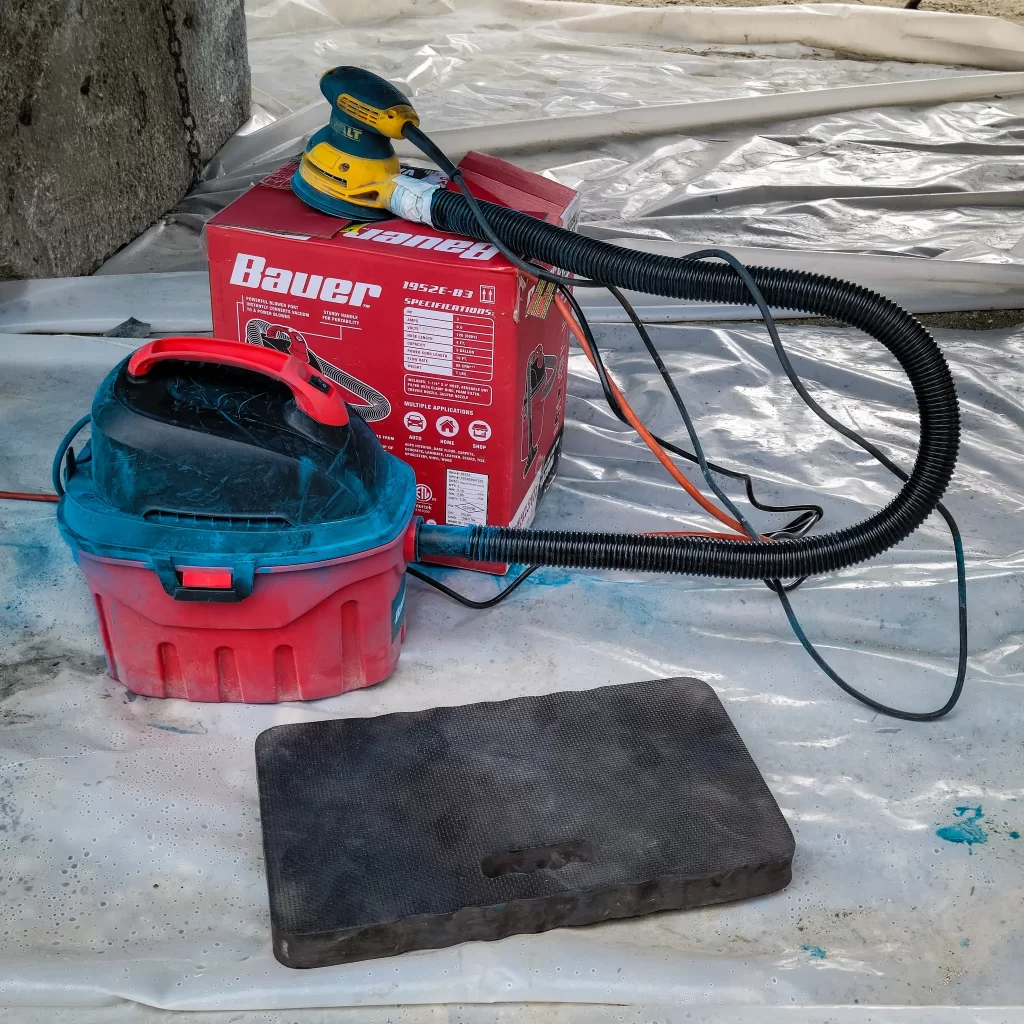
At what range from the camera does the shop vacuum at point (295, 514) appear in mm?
1141

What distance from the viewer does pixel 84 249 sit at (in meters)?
2.31

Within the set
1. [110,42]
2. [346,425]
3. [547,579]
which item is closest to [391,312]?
[346,425]

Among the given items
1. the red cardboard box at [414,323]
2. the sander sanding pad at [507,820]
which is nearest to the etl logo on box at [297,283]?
the red cardboard box at [414,323]

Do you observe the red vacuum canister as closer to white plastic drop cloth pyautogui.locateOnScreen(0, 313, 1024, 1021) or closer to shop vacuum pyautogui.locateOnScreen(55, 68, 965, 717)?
shop vacuum pyautogui.locateOnScreen(55, 68, 965, 717)

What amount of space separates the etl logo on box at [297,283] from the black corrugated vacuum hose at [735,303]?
143mm

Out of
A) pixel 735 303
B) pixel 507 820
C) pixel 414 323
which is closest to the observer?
pixel 507 820

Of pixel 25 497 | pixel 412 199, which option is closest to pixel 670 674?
pixel 412 199

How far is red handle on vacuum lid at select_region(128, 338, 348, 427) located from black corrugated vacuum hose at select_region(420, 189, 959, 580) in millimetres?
247

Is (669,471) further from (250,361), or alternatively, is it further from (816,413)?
(250,361)

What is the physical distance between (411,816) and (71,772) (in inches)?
15.5

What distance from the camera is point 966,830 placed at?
1172 millimetres

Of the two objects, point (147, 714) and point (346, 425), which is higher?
point (346, 425)

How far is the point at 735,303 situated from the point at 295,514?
0.57 meters

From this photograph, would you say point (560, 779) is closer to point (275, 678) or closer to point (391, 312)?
point (275, 678)
